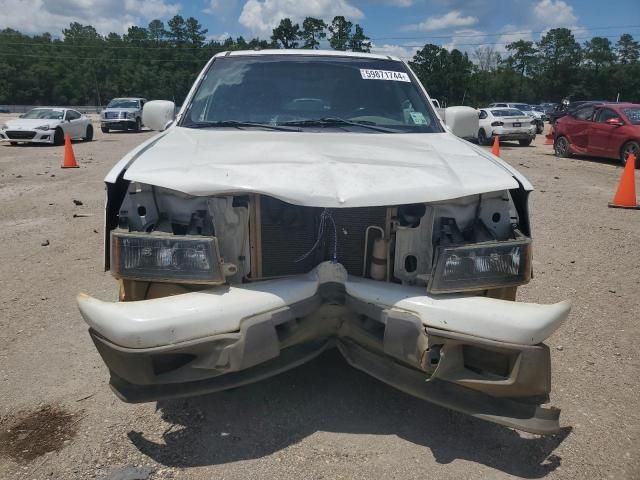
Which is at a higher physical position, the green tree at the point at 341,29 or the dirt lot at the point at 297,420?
the green tree at the point at 341,29

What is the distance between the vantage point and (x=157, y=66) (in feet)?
296

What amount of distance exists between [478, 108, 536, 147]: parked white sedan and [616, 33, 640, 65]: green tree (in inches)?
3485

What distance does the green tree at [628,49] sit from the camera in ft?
309

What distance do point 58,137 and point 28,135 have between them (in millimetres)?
974

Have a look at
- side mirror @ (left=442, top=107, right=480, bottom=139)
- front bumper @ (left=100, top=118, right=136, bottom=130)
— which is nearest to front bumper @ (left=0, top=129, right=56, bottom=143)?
front bumper @ (left=100, top=118, right=136, bottom=130)

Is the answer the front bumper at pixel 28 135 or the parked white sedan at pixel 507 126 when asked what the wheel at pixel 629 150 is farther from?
the front bumper at pixel 28 135

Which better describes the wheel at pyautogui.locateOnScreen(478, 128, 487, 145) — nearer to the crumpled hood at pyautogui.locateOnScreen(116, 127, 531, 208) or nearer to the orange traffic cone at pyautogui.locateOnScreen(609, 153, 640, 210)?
the orange traffic cone at pyautogui.locateOnScreen(609, 153, 640, 210)

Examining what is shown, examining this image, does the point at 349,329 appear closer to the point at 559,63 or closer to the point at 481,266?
the point at 481,266

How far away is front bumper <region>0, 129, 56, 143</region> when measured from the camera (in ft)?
60.6

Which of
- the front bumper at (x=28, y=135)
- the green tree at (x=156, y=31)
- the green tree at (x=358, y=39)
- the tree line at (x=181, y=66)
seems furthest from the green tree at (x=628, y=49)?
the front bumper at (x=28, y=135)

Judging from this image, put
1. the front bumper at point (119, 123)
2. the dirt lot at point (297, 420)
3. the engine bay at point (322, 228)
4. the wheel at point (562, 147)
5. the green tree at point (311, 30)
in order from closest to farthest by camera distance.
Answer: the dirt lot at point (297, 420) → the engine bay at point (322, 228) → the wheel at point (562, 147) → the front bumper at point (119, 123) → the green tree at point (311, 30)

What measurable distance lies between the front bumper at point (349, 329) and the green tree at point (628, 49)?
108m

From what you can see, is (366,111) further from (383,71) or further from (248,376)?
(248,376)

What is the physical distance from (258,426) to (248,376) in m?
0.38
